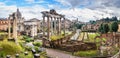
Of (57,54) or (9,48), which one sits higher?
(9,48)

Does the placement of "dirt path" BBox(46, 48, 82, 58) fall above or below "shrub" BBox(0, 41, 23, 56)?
below

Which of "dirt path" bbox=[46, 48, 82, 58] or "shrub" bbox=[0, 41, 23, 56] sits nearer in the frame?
"dirt path" bbox=[46, 48, 82, 58]

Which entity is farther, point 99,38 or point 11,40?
point 11,40

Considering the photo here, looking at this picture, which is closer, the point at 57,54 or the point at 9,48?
the point at 57,54

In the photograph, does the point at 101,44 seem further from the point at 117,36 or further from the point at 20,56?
the point at 20,56

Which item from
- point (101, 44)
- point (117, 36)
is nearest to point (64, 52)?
point (101, 44)

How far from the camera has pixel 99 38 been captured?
20.5 feet

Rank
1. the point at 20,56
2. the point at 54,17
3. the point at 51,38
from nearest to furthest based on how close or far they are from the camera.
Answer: the point at 20,56
the point at 51,38
the point at 54,17

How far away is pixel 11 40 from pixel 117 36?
2584mm

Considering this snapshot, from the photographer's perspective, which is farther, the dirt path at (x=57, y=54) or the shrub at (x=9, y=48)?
the shrub at (x=9, y=48)

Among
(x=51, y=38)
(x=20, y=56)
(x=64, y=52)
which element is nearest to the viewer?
(x=20, y=56)

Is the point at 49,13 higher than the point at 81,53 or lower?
higher

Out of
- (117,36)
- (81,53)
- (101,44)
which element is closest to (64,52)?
(81,53)

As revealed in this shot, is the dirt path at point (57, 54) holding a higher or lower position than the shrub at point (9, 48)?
lower
